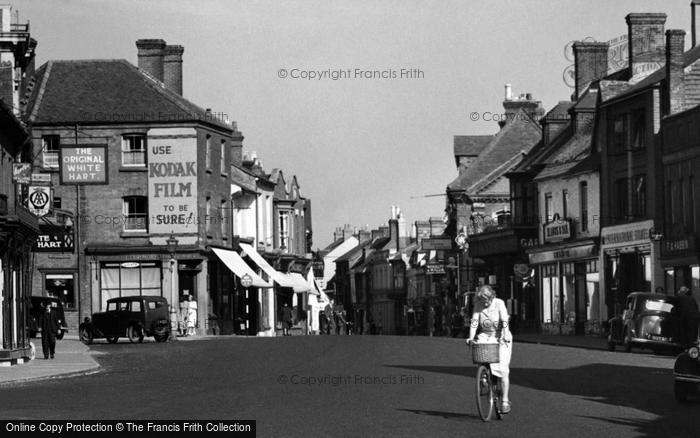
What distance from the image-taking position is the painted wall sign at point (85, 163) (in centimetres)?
4084

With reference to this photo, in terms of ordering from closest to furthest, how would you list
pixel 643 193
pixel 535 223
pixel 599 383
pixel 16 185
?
1. pixel 599 383
2. pixel 16 185
3. pixel 643 193
4. pixel 535 223

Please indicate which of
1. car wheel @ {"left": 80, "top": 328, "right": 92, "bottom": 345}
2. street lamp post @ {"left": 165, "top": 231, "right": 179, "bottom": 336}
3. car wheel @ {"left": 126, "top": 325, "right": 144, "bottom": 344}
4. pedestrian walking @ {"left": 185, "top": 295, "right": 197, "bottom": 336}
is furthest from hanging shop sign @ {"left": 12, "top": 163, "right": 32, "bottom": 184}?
street lamp post @ {"left": 165, "top": 231, "right": 179, "bottom": 336}

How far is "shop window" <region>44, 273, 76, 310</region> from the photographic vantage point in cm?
6500

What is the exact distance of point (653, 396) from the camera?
2288 cm

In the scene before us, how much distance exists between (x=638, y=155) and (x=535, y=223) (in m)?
14.3

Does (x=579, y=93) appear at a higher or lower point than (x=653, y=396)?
higher

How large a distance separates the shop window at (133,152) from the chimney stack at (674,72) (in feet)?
81.9

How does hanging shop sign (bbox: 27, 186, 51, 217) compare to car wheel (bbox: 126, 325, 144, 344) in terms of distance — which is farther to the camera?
car wheel (bbox: 126, 325, 144, 344)

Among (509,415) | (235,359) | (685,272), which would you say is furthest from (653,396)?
(685,272)

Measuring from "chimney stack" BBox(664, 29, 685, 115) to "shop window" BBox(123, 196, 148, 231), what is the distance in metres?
25.3

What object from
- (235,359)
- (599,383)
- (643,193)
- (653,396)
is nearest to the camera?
(653,396)

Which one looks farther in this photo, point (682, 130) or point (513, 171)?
point (513, 171)

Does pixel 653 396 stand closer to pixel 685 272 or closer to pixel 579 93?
pixel 685 272

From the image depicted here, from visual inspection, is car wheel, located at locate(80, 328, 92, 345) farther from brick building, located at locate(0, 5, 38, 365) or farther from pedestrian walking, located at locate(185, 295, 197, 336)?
pedestrian walking, located at locate(185, 295, 197, 336)
